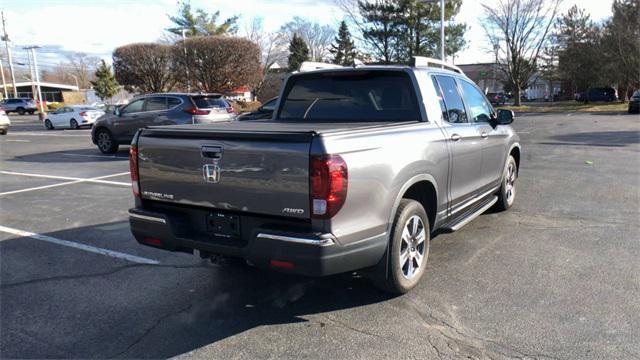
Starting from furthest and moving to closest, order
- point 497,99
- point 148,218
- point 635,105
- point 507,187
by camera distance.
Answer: point 497,99
point 635,105
point 507,187
point 148,218

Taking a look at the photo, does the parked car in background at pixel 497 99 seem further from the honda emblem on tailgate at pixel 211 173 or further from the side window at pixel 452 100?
the honda emblem on tailgate at pixel 211 173

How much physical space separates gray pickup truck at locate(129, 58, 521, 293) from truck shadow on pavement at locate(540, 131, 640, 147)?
11518 millimetres

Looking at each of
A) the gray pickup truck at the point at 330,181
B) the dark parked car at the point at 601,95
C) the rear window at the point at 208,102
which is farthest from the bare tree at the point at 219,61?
the dark parked car at the point at 601,95

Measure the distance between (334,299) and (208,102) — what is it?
1122 cm

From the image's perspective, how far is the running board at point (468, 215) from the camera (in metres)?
4.78

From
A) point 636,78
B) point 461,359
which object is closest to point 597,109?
point 636,78

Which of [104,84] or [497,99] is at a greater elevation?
[104,84]

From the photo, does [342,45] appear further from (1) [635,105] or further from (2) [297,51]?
(1) [635,105]

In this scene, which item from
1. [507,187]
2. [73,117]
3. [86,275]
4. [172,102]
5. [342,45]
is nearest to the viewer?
[86,275]

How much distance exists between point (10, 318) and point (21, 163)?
11203mm

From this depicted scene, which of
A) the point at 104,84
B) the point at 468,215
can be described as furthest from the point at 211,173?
the point at 104,84

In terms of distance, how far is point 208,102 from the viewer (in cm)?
1427

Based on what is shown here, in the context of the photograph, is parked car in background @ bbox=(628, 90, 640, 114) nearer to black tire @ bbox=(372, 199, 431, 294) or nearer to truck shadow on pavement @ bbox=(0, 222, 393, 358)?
black tire @ bbox=(372, 199, 431, 294)

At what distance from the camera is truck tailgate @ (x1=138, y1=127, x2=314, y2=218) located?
128 inches
